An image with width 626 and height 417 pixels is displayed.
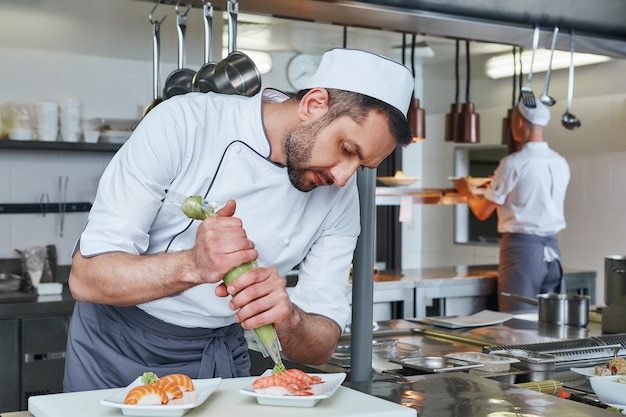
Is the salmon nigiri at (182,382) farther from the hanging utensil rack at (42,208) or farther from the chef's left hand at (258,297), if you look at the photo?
the hanging utensil rack at (42,208)

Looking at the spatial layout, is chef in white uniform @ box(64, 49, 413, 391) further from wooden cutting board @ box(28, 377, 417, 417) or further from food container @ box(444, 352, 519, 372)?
food container @ box(444, 352, 519, 372)

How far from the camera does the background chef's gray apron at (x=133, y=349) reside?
196 cm

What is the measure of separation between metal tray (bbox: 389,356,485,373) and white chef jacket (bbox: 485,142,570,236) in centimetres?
355

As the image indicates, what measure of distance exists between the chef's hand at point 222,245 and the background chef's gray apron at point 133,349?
50cm

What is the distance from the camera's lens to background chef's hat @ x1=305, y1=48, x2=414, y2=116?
177cm

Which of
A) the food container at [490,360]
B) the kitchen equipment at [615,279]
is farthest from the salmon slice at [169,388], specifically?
the kitchen equipment at [615,279]

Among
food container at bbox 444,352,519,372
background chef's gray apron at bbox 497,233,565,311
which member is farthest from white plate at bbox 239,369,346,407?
background chef's gray apron at bbox 497,233,565,311

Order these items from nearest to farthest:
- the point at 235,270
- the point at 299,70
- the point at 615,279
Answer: the point at 235,270, the point at 615,279, the point at 299,70

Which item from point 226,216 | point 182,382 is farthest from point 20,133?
point 182,382

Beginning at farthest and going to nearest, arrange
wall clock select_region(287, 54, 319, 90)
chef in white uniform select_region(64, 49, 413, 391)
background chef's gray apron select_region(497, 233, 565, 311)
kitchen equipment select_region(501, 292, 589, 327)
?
wall clock select_region(287, 54, 319, 90)
background chef's gray apron select_region(497, 233, 565, 311)
kitchen equipment select_region(501, 292, 589, 327)
chef in white uniform select_region(64, 49, 413, 391)

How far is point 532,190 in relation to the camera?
5668mm

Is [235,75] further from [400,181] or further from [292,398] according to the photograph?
[400,181]

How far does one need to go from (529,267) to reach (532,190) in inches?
20.4

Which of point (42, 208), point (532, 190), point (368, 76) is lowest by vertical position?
point (42, 208)
